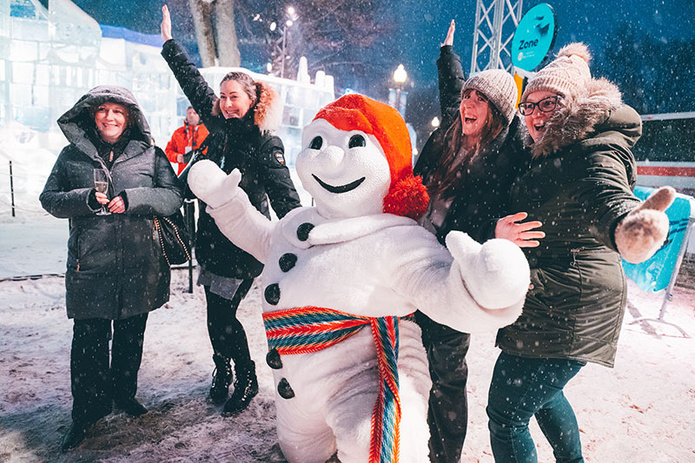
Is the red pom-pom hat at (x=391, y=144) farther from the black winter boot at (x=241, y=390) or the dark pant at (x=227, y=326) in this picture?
the black winter boot at (x=241, y=390)

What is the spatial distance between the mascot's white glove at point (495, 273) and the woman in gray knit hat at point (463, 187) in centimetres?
48

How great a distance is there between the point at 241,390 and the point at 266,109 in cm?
169

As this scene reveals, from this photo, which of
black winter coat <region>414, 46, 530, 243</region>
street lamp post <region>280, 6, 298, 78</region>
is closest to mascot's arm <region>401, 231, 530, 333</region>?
black winter coat <region>414, 46, 530, 243</region>

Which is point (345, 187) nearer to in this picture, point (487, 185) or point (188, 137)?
point (487, 185)

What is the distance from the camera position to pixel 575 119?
1.53 metres

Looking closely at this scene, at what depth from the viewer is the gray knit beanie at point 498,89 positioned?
176 centimetres

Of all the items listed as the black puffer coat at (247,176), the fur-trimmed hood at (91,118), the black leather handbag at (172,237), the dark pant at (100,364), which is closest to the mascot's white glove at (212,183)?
the black puffer coat at (247,176)

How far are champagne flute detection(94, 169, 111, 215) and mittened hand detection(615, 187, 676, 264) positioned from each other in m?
2.18

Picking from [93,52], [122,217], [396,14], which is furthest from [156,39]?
[122,217]

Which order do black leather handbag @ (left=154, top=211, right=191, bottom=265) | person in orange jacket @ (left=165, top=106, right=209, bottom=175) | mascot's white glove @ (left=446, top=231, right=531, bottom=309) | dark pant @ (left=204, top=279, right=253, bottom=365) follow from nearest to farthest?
mascot's white glove @ (left=446, top=231, right=531, bottom=309) < black leather handbag @ (left=154, top=211, right=191, bottom=265) < dark pant @ (left=204, top=279, right=253, bottom=365) < person in orange jacket @ (left=165, top=106, right=209, bottom=175)

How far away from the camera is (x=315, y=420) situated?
61.5 inches

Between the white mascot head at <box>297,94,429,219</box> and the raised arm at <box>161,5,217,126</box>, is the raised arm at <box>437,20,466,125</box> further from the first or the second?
the raised arm at <box>161,5,217,126</box>

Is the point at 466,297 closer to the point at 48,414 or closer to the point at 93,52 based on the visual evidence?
the point at 48,414

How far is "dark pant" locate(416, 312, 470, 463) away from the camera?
5.80 ft
